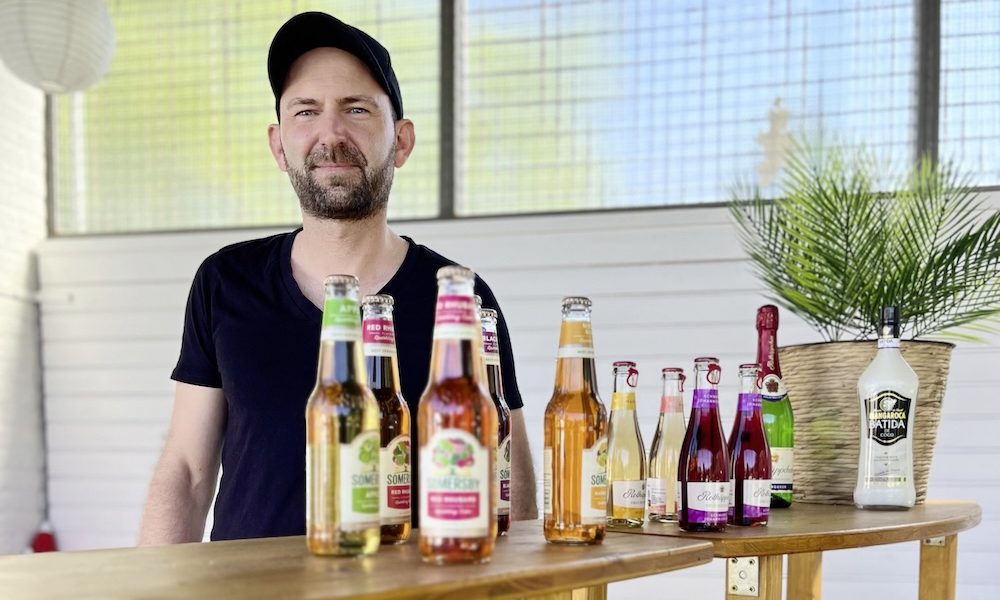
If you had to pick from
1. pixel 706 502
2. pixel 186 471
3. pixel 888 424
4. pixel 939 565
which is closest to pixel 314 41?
pixel 186 471

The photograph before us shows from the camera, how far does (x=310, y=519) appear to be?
3.59ft

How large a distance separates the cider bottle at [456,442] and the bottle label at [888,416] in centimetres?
112

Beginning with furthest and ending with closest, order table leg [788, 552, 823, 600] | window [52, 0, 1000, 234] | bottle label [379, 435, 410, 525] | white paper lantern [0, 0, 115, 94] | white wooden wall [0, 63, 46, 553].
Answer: white wooden wall [0, 63, 46, 553] → window [52, 0, 1000, 234] → white paper lantern [0, 0, 115, 94] → table leg [788, 552, 823, 600] → bottle label [379, 435, 410, 525]

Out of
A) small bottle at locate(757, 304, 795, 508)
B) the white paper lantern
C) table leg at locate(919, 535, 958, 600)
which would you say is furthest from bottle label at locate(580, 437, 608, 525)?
the white paper lantern

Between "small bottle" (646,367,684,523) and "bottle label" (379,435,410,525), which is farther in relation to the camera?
"small bottle" (646,367,684,523)

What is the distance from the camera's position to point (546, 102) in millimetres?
4152

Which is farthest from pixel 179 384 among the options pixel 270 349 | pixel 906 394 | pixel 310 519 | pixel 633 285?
pixel 633 285

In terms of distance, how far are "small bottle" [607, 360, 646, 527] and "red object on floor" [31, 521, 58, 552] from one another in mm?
3449

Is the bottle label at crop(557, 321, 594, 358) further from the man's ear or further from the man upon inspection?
the man's ear

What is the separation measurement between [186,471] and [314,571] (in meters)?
1.02

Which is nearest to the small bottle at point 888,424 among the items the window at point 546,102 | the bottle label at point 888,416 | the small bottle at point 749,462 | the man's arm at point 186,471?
the bottle label at point 888,416

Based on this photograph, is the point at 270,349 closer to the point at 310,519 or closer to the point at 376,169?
the point at 376,169

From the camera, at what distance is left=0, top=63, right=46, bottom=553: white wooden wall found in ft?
14.2

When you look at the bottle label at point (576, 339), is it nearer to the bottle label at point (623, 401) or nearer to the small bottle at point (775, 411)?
the bottle label at point (623, 401)
